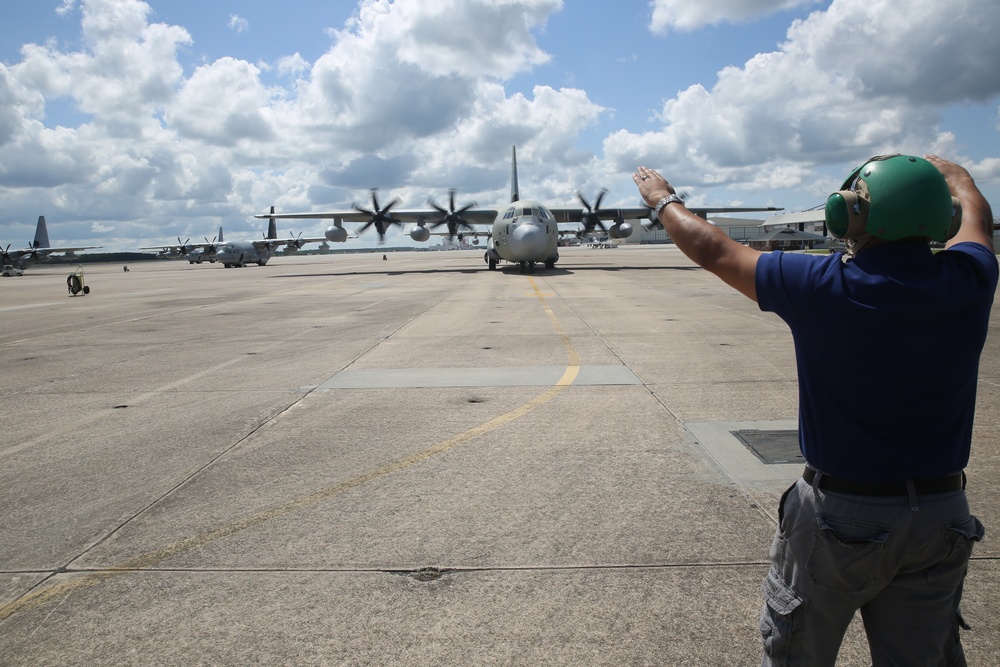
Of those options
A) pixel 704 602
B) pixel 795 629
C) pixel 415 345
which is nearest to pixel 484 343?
pixel 415 345

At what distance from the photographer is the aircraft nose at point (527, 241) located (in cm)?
3052

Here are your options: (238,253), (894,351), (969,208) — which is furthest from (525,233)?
(238,253)

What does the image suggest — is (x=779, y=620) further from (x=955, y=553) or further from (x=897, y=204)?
(x=897, y=204)

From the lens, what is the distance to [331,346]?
11.8 metres

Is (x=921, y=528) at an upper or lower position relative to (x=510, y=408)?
upper

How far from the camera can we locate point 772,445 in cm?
573

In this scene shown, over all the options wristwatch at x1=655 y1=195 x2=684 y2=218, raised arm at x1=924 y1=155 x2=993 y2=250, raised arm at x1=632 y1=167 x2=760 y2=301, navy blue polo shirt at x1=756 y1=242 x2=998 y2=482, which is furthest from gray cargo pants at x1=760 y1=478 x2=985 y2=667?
wristwatch at x1=655 y1=195 x2=684 y2=218

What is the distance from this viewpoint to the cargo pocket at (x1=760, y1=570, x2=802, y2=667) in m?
2.11

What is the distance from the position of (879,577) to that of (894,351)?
0.66 meters

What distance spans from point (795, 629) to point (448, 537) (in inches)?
92.9

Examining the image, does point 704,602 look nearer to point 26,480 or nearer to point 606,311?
point 26,480

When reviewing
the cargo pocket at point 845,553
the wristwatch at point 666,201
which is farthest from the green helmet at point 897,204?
the cargo pocket at point 845,553

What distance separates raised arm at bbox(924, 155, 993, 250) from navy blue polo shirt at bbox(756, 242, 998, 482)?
24 cm

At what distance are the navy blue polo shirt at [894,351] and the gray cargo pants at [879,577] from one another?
0.12 metres
